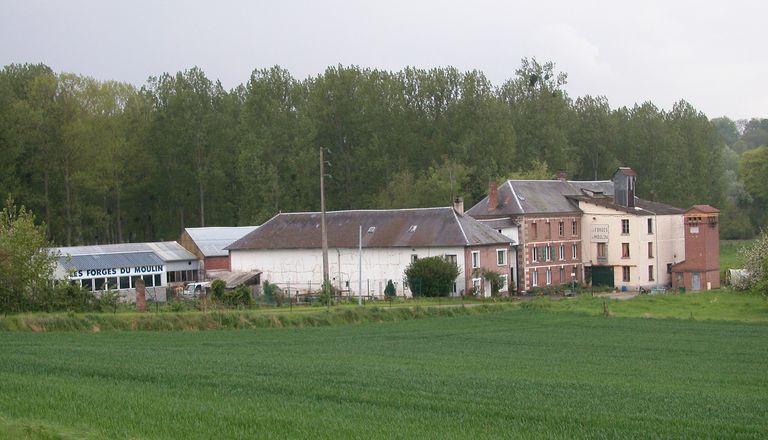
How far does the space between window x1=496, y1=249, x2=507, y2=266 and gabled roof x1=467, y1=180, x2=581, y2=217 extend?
5613 millimetres

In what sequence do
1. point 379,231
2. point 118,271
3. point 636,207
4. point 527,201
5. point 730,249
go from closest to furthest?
point 118,271, point 379,231, point 527,201, point 636,207, point 730,249

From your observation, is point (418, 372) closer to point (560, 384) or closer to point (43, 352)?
point (560, 384)

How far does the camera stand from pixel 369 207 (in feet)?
285

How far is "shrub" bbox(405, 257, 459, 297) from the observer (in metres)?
56.9

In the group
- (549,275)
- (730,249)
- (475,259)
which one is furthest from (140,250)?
(730,249)

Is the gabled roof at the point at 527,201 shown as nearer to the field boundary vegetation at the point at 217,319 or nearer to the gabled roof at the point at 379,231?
the gabled roof at the point at 379,231

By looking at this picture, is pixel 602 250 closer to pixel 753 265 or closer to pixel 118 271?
pixel 753 265

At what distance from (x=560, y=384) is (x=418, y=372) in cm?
358

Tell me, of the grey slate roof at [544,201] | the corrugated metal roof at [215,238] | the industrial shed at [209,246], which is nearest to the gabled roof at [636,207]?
the grey slate roof at [544,201]

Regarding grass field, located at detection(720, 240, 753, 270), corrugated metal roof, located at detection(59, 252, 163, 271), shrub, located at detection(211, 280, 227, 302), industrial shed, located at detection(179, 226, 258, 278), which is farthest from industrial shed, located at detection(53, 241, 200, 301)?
grass field, located at detection(720, 240, 753, 270)

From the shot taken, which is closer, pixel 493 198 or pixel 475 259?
pixel 475 259

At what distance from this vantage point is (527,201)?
2776 inches

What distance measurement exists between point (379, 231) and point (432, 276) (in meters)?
6.95

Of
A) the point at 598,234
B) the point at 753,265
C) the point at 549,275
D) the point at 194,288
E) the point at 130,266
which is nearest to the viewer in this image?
the point at 753,265
